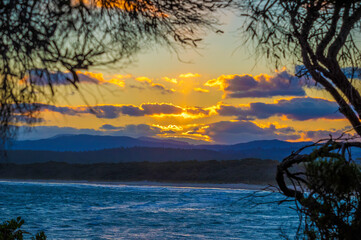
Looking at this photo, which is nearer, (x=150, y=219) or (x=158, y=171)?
(x=150, y=219)

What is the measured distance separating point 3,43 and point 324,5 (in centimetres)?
399

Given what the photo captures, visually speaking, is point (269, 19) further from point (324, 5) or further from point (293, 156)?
point (293, 156)

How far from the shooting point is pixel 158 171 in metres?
49.8

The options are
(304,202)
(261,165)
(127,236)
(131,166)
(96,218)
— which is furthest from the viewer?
(131,166)

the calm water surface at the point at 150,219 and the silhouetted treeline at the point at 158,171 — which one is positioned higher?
the silhouetted treeline at the point at 158,171

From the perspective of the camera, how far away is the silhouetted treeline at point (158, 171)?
43906 mm

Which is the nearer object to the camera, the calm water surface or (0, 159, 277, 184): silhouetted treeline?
the calm water surface

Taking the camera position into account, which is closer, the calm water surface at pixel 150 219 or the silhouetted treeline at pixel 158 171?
the calm water surface at pixel 150 219

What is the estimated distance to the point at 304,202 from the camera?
11.3ft

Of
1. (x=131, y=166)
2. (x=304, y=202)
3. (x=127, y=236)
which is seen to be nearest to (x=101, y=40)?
(x=304, y=202)

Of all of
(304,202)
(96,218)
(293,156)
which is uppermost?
(293,156)

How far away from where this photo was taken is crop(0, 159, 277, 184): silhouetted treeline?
1729 inches

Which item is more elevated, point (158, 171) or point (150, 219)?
point (158, 171)

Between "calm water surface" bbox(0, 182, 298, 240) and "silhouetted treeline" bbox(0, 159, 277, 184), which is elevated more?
"silhouetted treeline" bbox(0, 159, 277, 184)
